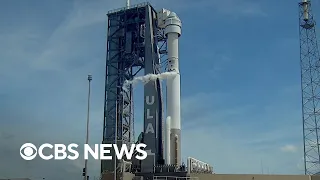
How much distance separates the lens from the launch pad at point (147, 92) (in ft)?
313

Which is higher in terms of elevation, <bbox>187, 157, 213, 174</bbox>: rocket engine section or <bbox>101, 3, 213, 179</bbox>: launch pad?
<bbox>101, 3, 213, 179</bbox>: launch pad

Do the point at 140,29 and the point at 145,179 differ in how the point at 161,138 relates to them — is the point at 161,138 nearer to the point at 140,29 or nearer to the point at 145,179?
the point at 145,179

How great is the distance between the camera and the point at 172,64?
101 meters

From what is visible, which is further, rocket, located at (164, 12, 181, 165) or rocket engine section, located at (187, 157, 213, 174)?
rocket, located at (164, 12, 181, 165)

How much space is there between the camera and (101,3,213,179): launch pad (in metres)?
95.3

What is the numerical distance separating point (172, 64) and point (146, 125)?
14764 millimetres

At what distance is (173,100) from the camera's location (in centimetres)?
9769

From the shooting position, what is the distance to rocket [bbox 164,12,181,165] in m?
95.6

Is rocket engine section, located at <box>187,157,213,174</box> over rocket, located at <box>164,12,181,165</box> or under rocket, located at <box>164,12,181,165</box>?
under

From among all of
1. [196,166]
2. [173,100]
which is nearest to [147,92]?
[173,100]

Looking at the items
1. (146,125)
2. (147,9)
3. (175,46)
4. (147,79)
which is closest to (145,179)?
(146,125)

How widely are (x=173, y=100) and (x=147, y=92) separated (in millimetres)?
7489

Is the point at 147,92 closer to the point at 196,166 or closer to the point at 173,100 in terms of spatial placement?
the point at 173,100

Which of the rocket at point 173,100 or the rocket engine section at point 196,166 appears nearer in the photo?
the rocket engine section at point 196,166
